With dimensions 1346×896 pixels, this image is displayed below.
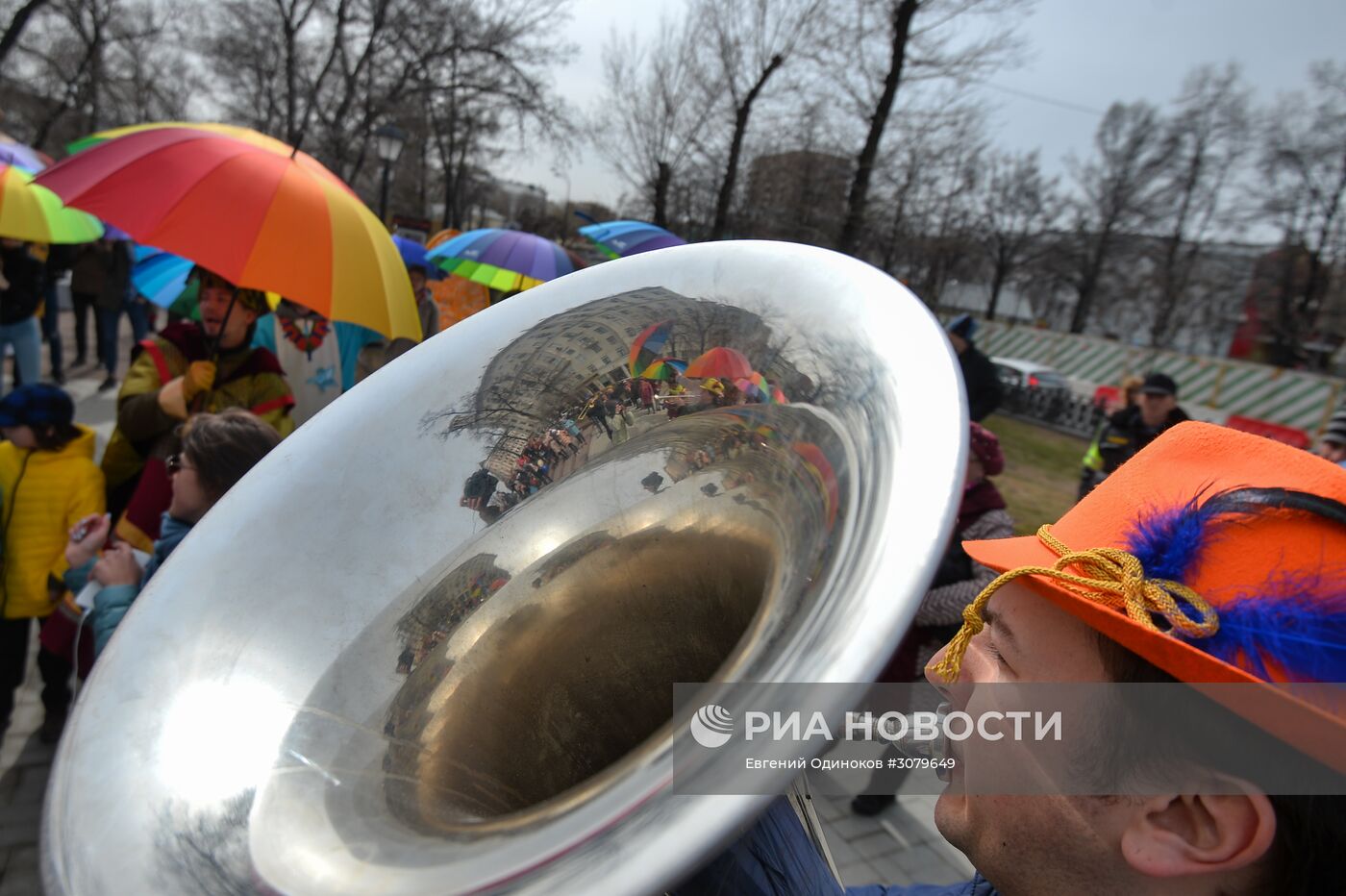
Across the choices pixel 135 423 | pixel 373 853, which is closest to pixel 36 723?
pixel 135 423

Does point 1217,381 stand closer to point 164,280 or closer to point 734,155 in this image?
point 734,155

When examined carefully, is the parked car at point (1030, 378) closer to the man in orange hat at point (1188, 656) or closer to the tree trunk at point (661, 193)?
the tree trunk at point (661, 193)

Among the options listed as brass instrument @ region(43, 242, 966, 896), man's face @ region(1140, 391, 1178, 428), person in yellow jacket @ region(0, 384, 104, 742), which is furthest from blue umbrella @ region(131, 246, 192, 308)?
man's face @ region(1140, 391, 1178, 428)

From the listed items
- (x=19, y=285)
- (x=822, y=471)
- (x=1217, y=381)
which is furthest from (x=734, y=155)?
(x=1217, y=381)

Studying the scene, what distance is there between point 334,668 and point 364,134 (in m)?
15.6

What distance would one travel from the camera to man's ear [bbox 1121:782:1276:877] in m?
0.66

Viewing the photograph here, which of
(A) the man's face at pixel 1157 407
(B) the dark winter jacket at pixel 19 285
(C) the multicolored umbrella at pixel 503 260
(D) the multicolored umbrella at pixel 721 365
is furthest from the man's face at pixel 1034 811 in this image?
(B) the dark winter jacket at pixel 19 285

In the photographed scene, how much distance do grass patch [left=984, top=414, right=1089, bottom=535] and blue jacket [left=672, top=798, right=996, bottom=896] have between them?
5877 millimetres

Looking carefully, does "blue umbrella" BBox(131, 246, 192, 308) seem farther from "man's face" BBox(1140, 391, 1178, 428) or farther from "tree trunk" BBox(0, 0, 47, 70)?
"man's face" BBox(1140, 391, 1178, 428)

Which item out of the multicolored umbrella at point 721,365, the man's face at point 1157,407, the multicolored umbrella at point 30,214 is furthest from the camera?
the man's face at point 1157,407

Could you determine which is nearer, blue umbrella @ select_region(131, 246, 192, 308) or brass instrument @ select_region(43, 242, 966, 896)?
brass instrument @ select_region(43, 242, 966, 896)

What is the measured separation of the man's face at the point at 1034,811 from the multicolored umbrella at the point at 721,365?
0.46 metres

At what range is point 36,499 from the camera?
2.56m

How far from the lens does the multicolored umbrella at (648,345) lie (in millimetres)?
1193
